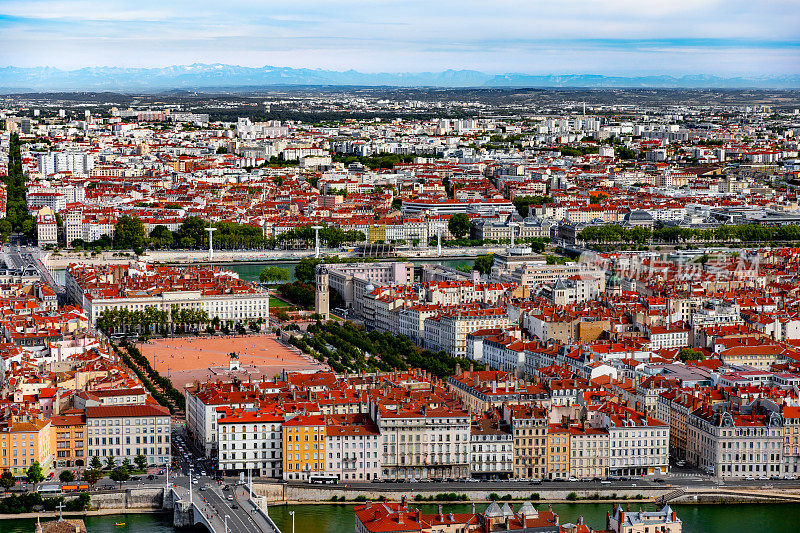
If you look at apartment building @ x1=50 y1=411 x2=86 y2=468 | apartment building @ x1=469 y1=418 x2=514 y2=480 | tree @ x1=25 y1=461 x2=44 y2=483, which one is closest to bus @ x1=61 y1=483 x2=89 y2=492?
tree @ x1=25 y1=461 x2=44 y2=483

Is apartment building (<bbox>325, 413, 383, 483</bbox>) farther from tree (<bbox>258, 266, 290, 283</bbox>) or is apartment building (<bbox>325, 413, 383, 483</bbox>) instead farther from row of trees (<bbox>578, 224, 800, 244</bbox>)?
row of trees (<bbox>578, 224, 800, 244</bbox>)

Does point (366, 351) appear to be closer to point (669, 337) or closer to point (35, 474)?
point (669, 337)

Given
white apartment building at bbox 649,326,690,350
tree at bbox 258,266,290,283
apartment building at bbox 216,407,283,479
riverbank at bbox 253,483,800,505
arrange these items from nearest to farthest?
riverbank at bbox 253,483,800,505 → apartment building at bbox 216,407,283,479 → white apartment building at bbox 649,326,690,350 → tree at bbox 258,266,290,283

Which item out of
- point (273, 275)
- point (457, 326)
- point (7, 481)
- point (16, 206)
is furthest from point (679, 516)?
point (16, 206)

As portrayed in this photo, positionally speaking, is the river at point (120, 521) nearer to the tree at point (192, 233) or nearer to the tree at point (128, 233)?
the tree at point (128, 233)

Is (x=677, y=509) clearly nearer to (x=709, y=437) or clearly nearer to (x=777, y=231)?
(x=709, y=437)

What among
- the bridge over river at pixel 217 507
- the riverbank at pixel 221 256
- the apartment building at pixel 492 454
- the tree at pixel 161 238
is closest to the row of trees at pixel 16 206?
the riverbank at pixel 221 256
